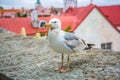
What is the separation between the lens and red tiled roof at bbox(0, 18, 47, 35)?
1865 cm

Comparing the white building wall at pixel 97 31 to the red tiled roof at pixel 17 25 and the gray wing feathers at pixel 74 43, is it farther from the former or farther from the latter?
the gray wing feathers at pixel 74 43

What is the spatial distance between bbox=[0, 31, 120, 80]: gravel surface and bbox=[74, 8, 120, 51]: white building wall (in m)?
15.3

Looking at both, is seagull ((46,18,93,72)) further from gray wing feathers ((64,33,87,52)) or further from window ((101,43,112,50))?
window ((101,43,112,50))

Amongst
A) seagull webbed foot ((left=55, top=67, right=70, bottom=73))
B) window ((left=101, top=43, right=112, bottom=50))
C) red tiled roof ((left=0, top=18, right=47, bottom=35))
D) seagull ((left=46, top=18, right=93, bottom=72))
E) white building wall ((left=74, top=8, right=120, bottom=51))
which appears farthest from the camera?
window ((left=101, top=43, right=112, bottom=50))

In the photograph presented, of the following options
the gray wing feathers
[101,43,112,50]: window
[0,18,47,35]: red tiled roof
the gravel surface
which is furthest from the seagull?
[101,43,112,50]: window

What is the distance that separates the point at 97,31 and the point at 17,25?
6.00 meters

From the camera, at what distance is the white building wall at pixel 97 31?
18.9m

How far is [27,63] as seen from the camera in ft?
8.70

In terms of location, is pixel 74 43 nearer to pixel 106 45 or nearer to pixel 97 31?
pixel 97 31

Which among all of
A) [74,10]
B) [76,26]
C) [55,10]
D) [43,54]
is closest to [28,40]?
[43,54]

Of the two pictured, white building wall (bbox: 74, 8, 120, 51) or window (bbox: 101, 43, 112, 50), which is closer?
white building wall (bbox: 74, 8, 120, 51)

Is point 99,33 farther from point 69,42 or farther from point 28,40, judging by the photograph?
point 69,42

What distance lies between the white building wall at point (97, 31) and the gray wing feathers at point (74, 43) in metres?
16.0

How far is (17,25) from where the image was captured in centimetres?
1942
